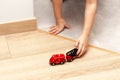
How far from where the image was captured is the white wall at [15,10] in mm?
1151

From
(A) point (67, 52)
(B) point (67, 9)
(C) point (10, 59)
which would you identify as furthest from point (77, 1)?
(C) point (10, 59)

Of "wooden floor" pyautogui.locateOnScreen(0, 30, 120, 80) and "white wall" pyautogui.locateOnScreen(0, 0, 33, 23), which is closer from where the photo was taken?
"wooden floor" pyautogui.locateOnScreen(0, 30, 120, 80)

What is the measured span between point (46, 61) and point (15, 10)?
1.13 ft

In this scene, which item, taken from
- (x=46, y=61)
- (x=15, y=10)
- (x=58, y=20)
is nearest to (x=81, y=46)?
(x=46, y=61)

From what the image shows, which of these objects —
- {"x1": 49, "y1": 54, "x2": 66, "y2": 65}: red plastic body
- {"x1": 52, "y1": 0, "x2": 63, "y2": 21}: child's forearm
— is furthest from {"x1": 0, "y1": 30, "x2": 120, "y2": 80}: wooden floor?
{"x1": 52, "y1": 0, "x2": 63, "y2": 21}: child's forearm

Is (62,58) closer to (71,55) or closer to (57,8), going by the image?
(71,55)

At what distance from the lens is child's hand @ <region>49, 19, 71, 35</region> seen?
1.22m

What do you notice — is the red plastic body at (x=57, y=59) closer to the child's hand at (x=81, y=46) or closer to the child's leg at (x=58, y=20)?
the child's hand at (x=81, y=46)

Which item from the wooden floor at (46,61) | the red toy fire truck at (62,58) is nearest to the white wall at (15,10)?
the wooden floor at (46,61)

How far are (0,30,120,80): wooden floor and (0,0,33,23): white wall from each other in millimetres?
103

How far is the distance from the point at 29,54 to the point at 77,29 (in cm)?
33

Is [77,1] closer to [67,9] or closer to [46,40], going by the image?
[67,9]

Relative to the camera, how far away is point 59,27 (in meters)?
1.24

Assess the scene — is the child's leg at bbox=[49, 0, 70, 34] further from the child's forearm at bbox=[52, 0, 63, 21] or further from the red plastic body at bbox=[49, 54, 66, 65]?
the red plastic body at bbox=[49, 54, 66, 65]
